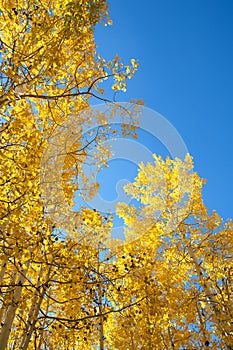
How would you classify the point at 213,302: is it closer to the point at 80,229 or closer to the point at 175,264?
the point at 175,264

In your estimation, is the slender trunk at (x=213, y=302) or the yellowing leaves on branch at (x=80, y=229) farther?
the slender trunk at (x=213, y=302)

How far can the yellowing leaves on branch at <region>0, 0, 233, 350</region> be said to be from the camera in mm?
3301

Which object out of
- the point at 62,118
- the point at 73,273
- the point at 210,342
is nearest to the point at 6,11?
the point at 62,118

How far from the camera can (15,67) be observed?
322 cm

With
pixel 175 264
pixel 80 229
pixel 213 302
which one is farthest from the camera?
pixel 175 264

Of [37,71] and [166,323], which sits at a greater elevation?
[37,71]

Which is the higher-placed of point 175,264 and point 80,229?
point 175,264

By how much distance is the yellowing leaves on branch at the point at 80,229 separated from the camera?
3.30 metres

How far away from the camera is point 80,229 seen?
425 cm

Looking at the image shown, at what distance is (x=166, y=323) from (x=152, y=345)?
0.57 m

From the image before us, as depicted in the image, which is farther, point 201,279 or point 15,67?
point 201,279

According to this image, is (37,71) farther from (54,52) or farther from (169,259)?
(169,259)

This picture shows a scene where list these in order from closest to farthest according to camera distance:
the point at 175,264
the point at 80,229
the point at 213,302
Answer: the point at 80,229
the point at 213,302
the point at 175,264

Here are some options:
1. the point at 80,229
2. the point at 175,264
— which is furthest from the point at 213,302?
the point at 80,229
